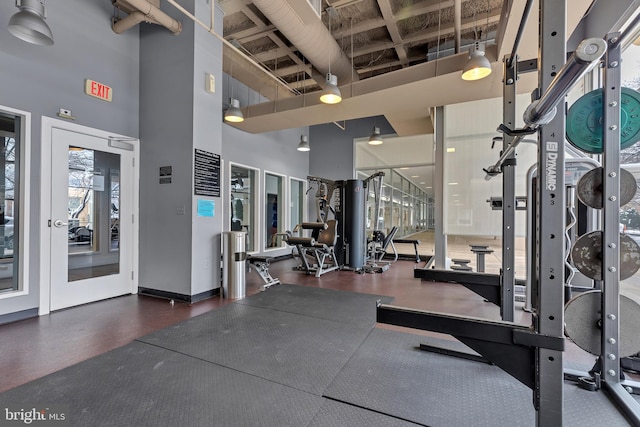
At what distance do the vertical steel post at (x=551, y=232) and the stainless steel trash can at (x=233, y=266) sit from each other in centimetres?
360

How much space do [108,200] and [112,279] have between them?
110 cm

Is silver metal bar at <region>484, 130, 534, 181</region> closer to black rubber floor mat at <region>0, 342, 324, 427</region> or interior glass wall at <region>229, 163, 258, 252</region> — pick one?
black rubber floor mat at <region>0, 342, 324, 427</region>

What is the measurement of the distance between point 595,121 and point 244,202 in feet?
20.3

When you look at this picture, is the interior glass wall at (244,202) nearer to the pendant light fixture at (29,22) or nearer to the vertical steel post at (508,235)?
the pendant light fixture at (29,22)

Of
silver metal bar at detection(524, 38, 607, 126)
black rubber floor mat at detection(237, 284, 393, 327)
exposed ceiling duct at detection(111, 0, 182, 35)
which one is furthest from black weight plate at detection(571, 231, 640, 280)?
exposed ceiling duct at detection(111, 0, 182, 35)

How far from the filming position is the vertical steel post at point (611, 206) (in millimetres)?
1608

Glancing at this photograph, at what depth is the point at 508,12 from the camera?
2969mm

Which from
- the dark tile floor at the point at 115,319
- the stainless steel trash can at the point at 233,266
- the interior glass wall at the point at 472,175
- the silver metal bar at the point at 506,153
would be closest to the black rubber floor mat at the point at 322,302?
the stainless steel trash can at the point at 233,266

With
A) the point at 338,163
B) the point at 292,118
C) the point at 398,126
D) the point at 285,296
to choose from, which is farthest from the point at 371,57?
the point at 285,296

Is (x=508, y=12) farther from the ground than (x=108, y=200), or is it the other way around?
(x=508, y=12)

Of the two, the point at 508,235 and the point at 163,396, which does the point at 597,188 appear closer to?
the point at 508,235

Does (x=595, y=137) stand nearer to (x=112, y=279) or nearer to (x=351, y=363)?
(x=351, y=363)

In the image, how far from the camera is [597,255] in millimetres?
1701

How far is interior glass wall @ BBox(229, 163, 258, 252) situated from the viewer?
6.57m
